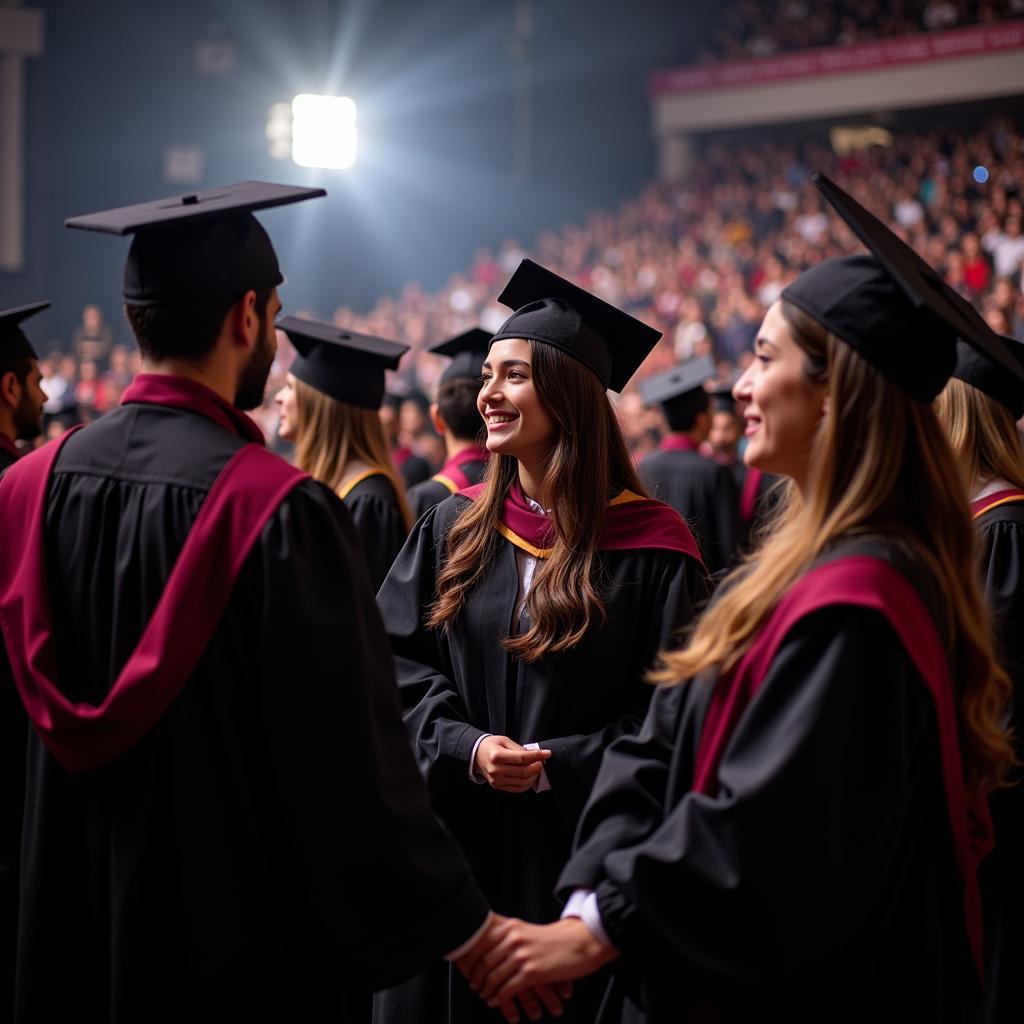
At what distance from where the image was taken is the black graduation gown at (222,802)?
1848 millimetres

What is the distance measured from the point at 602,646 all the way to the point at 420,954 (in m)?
0.98

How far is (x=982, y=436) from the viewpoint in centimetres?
324

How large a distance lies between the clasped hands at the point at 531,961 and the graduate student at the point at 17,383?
7.35ft

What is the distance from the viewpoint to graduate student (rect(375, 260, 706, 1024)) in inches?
107

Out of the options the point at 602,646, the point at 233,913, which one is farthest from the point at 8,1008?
the point at 602,646

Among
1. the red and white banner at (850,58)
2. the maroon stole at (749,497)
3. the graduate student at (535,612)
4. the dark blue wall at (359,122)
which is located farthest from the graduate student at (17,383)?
the red and white banner at (850,58)

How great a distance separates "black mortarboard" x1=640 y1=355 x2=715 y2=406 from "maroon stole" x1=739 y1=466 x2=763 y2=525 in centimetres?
95

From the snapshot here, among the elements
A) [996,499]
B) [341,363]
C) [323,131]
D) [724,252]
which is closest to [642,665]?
[996,499]

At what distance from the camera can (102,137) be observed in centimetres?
1791

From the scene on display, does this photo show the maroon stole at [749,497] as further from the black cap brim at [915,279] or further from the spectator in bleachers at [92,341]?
the spectator in bleachers at [92,341]

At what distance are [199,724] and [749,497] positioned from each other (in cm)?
604

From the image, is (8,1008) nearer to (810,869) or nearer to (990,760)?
(810,869)

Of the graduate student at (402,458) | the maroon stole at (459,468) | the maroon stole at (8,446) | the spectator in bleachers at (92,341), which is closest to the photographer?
the maroon stole at (8,446)

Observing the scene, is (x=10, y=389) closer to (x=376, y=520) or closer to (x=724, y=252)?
(x=376, y=520)
